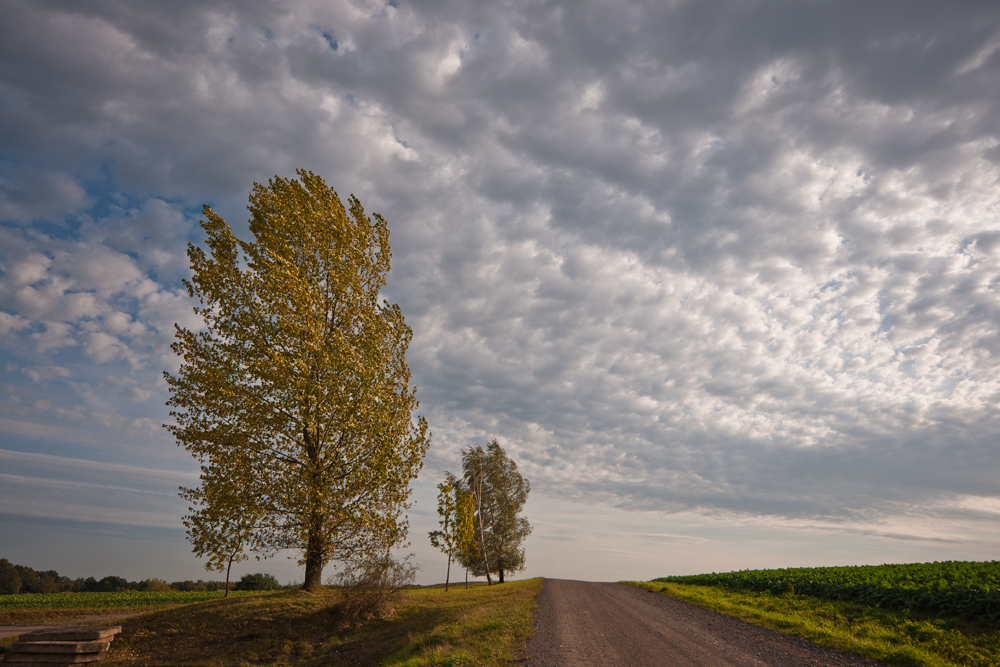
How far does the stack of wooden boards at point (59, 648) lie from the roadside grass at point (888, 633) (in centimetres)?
2142

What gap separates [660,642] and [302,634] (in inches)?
494

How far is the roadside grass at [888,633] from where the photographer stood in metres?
11.2

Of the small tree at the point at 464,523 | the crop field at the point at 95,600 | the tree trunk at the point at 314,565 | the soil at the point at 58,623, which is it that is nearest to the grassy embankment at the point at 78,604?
the crop field at the point at 95,600

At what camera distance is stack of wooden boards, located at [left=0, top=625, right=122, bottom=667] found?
1377cm

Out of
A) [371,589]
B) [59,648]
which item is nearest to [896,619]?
[371,589]

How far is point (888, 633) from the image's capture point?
45.1ft

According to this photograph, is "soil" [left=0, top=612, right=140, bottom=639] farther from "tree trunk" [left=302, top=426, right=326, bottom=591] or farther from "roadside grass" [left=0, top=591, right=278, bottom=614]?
"tree trunk" [left=302, top=426, right=326, bottom=591]

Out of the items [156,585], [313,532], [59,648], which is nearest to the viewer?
[59,648]

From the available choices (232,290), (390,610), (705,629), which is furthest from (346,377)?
(705,629)

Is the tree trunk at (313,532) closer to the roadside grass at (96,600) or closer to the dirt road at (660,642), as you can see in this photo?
the roadside grass at (96,600)

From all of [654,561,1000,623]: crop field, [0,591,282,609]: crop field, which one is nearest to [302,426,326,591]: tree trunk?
[0,591,282,609]: crop field

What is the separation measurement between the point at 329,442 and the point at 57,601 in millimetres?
23880

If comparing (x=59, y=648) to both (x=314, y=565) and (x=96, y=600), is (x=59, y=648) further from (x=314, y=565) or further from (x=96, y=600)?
(x=96, y=600)

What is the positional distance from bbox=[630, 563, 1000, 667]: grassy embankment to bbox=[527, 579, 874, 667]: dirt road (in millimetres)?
883
